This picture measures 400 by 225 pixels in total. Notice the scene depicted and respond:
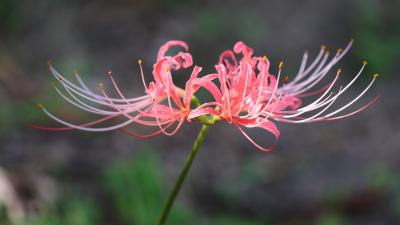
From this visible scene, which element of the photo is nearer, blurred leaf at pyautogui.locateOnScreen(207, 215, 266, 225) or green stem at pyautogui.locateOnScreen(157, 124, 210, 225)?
green stem at pyautogui.locateOnScreen(157, 124, 210, 225)

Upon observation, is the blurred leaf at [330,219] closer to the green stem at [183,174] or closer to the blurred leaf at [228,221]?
the blurred leaf at [228,221]

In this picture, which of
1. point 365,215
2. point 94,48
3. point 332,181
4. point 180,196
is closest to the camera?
point 180,196

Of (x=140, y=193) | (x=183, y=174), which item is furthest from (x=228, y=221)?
(x=183, y=174)

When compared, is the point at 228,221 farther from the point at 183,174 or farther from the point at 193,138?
the point at 183,174

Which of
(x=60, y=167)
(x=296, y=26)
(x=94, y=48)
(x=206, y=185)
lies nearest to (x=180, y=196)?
(x=206, y=185)

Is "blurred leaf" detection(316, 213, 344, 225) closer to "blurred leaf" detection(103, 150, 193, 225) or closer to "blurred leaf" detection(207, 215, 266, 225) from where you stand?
"blurred leaf" detection(207, 215, 266, 225)

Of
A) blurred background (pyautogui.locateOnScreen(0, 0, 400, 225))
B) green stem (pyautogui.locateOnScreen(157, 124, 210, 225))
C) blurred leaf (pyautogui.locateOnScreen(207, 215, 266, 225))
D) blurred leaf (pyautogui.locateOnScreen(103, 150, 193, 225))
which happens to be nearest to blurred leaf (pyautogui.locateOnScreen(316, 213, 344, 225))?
blurred background (pyautogui.locateOnScreen(0, 0, 400, 225))

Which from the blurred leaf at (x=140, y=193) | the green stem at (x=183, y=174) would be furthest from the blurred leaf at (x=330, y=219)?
the green stem at (x=183, y=174)

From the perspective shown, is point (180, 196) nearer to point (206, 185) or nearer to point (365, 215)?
point (206, 185)
